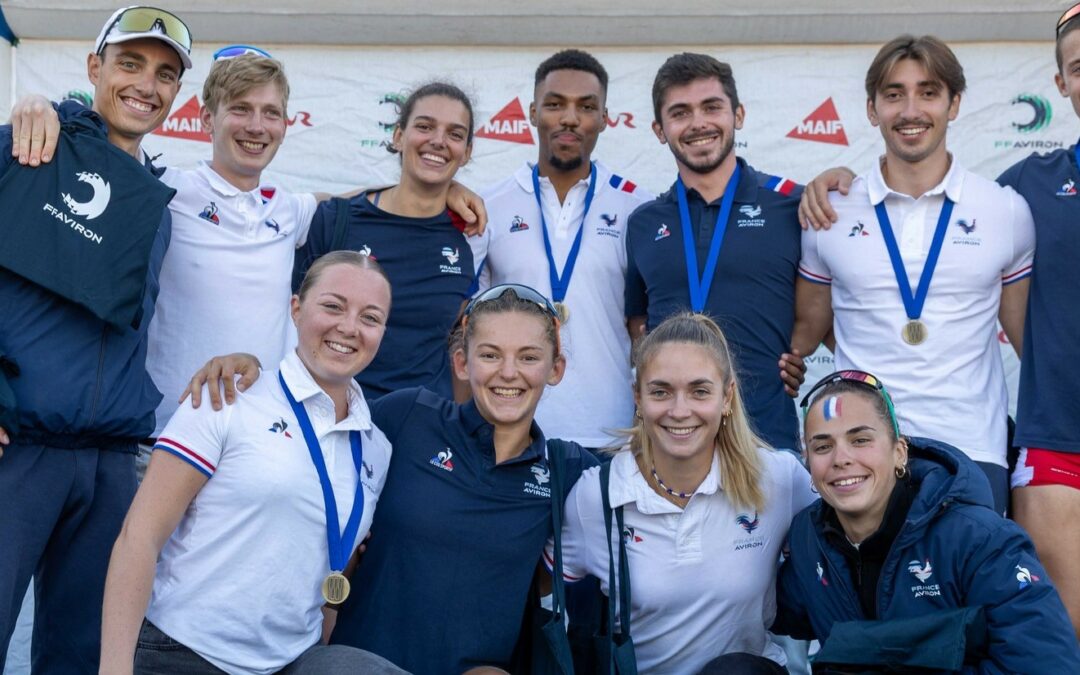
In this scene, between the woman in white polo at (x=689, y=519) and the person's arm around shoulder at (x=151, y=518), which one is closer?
the person's arm around shoulder at (x=151, y=518)

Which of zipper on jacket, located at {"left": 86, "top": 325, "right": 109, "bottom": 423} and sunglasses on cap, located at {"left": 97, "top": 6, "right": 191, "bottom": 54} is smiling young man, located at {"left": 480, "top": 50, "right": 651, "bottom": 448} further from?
zipper on jacket, located at {"left": 86, "top": 325, "right": 109, "bottom": 423}

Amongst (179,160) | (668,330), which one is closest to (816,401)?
(668,330)

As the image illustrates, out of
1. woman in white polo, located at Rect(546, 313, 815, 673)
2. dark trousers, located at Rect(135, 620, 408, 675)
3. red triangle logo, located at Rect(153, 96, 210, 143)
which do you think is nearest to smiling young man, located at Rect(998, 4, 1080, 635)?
woman in white polo, located at Rect(546, 313, 815, 673)

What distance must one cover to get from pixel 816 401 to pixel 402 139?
5.49ft

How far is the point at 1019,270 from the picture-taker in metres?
3.36

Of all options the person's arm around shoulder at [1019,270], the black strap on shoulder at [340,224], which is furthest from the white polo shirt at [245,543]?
the person's arm around shoulder at [1019,270]

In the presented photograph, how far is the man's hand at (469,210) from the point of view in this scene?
364cm

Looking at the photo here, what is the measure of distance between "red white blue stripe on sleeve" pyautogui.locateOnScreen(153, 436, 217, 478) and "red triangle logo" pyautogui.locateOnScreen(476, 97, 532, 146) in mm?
2559

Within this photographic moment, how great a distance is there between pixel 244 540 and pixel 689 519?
1.13 m

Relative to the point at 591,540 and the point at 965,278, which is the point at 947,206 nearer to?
the point at 965,278

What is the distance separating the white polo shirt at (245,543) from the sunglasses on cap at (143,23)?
3.92 feet

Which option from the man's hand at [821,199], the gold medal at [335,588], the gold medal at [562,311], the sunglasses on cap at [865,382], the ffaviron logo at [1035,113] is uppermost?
the ffaviron logo at [1035,113]

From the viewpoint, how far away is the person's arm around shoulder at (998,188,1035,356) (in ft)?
11.0

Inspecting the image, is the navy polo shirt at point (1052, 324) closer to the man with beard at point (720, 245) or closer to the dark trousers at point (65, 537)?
the man with beard at point (720, 245)
